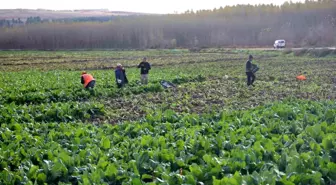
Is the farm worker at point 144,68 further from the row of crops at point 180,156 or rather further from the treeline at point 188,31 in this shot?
the treeline at point 188,31

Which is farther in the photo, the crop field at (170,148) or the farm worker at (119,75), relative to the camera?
the farm worker at (119,75)

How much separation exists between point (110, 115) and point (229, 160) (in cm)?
854

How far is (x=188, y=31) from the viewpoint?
9906 centimetres

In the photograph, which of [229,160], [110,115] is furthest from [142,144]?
[110,115]

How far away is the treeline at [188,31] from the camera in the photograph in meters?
89.6

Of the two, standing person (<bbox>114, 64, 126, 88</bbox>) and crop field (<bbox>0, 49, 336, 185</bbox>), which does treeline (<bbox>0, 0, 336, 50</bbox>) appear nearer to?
standing person (<bbox>114, 64, 126, 88</bbox>)

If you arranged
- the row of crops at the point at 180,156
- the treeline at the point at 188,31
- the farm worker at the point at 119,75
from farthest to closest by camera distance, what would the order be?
the treeline at the point at 188,31
the farm worker at the point at 119,75
the row of crops at the point at 180,156

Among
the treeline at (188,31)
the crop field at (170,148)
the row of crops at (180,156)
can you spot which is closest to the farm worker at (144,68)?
the crop field at (170,148)

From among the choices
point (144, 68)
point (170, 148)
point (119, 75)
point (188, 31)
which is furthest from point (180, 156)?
point (188, 31)

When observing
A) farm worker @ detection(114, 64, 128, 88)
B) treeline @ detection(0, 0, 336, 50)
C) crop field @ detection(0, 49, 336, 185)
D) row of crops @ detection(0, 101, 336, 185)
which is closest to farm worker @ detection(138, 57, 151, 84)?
farm worker @ detection(114, 64, 128, 88)

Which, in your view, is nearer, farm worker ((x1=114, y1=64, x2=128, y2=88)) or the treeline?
farm worker ((x1=114, y1=64, x2=128, y2=88))

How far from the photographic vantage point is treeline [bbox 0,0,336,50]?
3526 inches

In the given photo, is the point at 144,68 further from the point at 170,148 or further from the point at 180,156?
the point at 180,156

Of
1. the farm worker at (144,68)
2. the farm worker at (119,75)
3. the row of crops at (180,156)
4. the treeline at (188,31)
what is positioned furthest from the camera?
the treeline at (188,31)
